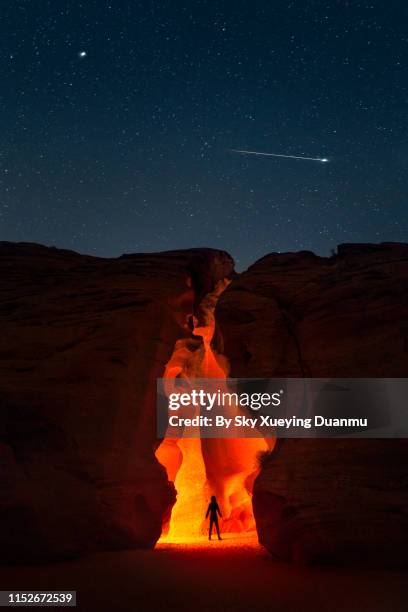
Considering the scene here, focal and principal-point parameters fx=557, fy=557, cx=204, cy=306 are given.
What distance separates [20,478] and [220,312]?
24.7 feet

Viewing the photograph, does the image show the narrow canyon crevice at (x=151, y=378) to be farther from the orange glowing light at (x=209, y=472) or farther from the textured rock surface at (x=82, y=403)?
the orange glowing light at (x=209, y=472)

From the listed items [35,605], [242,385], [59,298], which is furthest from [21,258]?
[35,605]

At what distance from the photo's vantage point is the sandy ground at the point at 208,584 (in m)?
8.16

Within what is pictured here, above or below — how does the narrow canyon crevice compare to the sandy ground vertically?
above

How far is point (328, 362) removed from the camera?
14.1 metres

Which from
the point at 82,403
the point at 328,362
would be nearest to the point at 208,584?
the point at 82,403

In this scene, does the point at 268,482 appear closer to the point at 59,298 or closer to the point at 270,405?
the point at 270,405

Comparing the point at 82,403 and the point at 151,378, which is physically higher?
the point at 151,378

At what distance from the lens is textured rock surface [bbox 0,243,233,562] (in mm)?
11602

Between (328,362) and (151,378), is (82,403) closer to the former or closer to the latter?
(151,378)

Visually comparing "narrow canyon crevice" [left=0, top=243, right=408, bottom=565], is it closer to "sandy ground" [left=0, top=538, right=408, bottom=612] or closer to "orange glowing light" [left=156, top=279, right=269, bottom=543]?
"sandy ground" [left=0, top=538, right=408, bottom=612]

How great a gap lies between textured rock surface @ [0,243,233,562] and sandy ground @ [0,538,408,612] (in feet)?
2.78

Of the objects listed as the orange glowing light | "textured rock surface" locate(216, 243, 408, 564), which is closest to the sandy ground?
"textured rock surface" locate(216, 243, 408, 564)

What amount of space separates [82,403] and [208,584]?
557 centimetres
